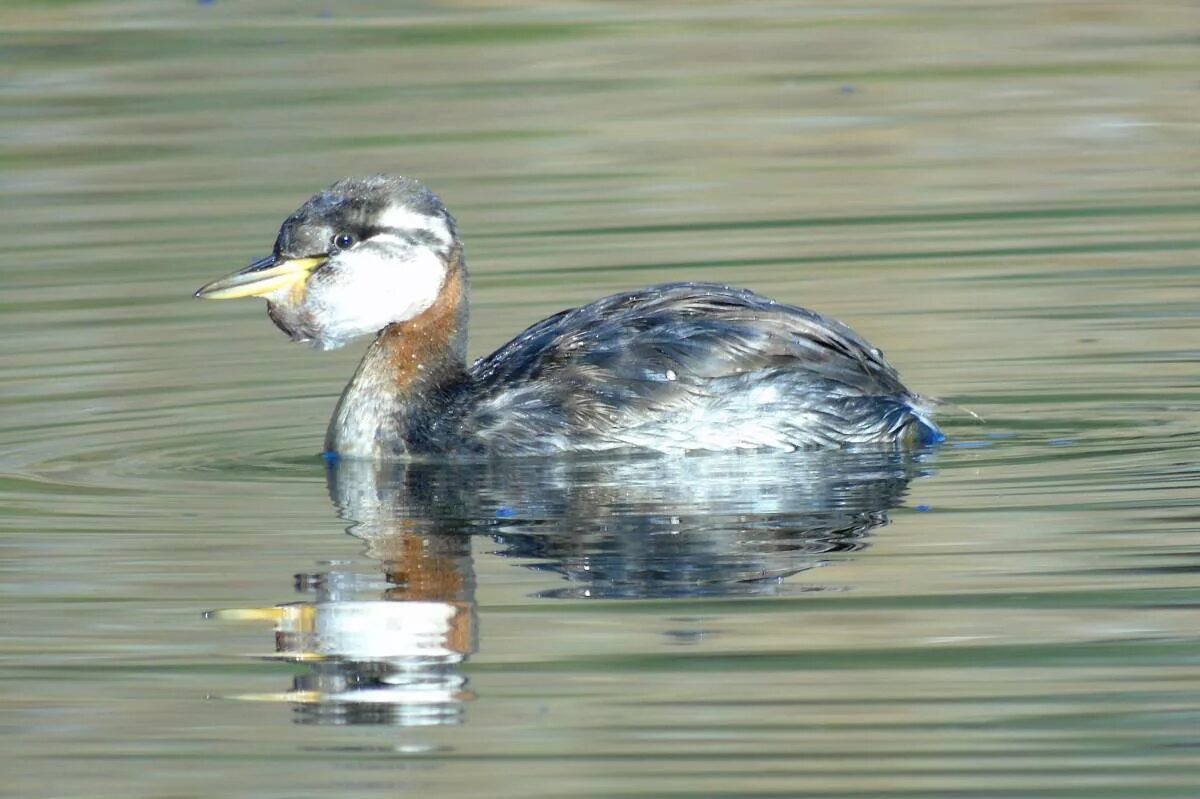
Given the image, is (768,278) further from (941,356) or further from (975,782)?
(975,782)

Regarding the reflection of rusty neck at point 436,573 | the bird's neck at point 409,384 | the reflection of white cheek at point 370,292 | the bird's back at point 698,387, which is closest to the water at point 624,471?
the reflection of rusty neck at point 436,573

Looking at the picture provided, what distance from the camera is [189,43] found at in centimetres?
2050

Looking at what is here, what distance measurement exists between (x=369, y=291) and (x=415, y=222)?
32 cm

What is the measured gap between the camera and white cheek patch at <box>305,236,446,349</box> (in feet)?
33.2

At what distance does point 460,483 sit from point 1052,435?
7.09 feet

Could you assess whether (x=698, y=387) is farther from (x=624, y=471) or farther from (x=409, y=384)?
(x=409, y=384)

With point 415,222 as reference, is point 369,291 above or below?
below

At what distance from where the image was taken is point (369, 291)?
10242 mm

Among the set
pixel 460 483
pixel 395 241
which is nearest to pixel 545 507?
pixel 460 483

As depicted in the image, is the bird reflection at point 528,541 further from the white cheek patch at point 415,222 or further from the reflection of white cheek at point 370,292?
the white cheek patch at point 415,222

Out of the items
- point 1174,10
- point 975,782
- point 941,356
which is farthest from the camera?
point 1174,10

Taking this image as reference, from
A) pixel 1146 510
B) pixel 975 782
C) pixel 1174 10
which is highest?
pixel 1174 10

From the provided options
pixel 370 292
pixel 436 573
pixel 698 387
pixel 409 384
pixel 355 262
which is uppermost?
pixel 355 262

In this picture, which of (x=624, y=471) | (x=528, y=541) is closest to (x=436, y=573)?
(x=528, y=541)
